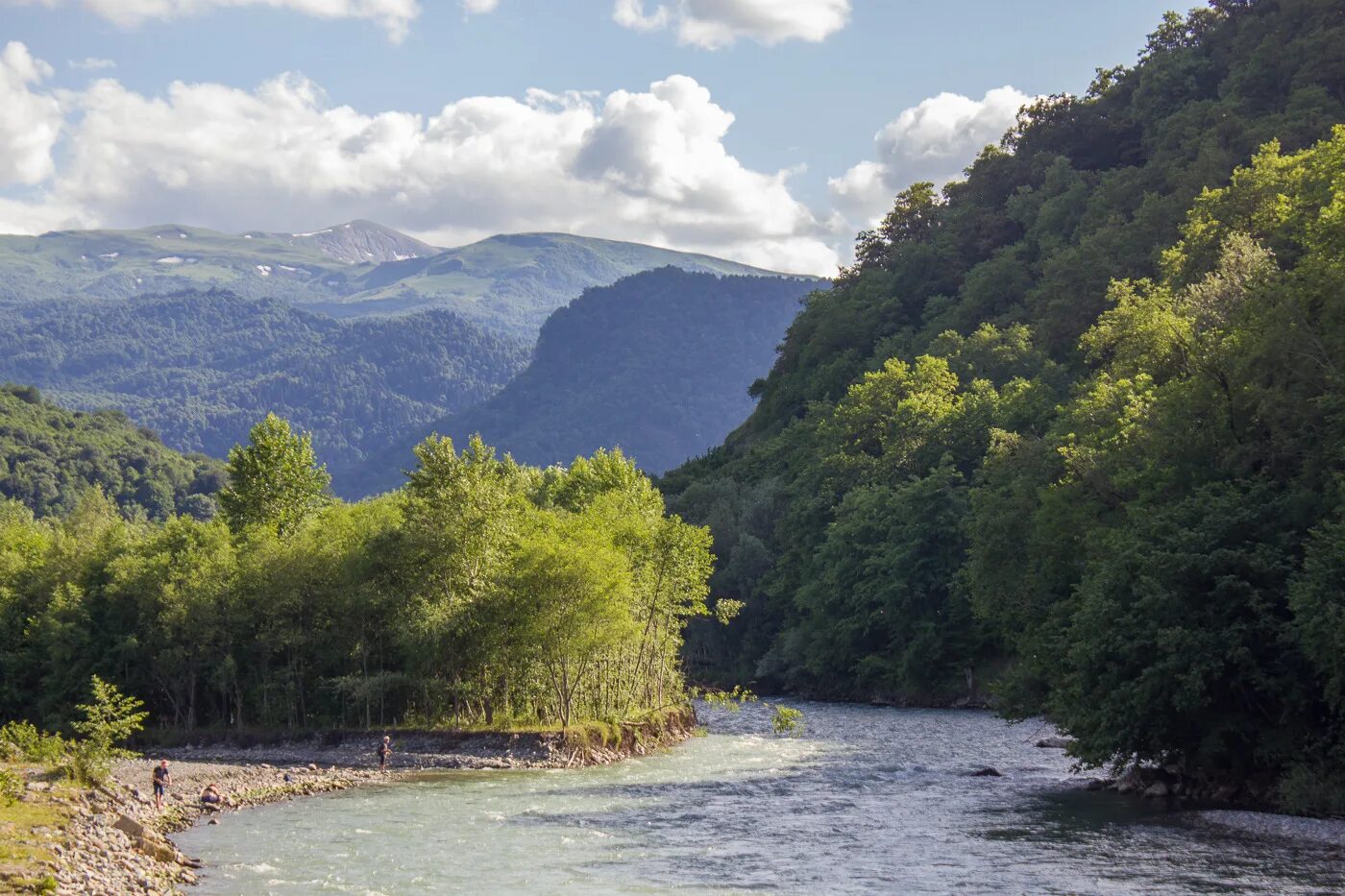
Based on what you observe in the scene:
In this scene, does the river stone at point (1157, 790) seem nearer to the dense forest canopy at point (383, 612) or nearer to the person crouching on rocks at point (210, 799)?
the dense forest canopy at point (383, 612)

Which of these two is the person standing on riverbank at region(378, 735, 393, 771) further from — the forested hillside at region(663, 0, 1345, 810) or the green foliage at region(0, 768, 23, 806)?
the forested hillside at region(663, 0, 1345, 810)

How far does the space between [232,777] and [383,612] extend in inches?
637

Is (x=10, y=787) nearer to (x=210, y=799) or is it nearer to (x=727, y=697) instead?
(x=210, y=799)

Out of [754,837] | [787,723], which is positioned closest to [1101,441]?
[787,723]

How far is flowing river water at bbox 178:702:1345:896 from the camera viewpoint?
→ 36844mm

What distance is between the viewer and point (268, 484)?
9588cm

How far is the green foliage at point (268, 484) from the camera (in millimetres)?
95312

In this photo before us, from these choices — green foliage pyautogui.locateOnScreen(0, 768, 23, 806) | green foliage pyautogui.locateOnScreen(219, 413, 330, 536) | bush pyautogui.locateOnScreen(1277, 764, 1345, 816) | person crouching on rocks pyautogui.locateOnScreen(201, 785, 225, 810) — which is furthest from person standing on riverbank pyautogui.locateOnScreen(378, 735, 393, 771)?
bush pyautogui.locateOnScreen(1277, 764, 1345, 816)

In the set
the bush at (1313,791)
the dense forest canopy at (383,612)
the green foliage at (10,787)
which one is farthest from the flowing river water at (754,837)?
the dense forest canopy at (383,612)

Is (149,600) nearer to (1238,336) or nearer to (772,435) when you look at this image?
(1238,336)

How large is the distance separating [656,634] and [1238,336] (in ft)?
134

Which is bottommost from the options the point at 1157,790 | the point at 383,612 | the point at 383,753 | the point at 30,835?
the point at 1157,790

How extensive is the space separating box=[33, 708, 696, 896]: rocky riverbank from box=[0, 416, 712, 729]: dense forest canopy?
265 cm

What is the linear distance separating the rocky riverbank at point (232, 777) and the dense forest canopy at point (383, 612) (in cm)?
265
